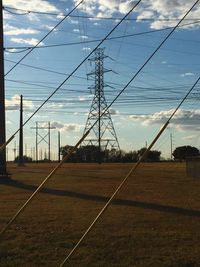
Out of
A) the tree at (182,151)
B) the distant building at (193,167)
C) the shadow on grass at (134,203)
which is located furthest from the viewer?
the tree at (182,151)

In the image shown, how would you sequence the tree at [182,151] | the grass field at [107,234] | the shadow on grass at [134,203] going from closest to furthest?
the grass field at [107,234] → the shadow on grass at [134,203] → the tree at [182,151]

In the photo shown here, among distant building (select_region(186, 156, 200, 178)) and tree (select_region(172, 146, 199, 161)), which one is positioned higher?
tree (select_region(172, 146, 199, 161))

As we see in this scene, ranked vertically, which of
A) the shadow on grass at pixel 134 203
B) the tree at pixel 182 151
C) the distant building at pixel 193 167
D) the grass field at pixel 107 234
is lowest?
the grass field at pixel 107 234

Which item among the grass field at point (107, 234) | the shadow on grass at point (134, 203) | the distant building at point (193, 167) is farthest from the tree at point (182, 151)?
the grass field at point (107, 234)

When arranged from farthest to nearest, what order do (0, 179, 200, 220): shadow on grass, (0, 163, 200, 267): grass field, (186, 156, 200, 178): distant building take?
(186, 156, 200, 178): distant building
(0, 179, 200, 220): shadow on grass
(0, 163, 200, 267): grass field

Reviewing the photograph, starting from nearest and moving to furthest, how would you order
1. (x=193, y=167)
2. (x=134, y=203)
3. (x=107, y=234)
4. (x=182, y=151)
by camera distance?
(x=107, y=234) < (x=134, y=203) < (x=193, y=167) < (x=182, y=151)

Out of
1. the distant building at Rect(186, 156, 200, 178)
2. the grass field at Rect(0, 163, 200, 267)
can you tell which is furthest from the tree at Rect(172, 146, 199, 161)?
the grass field at Rect(0, 163, 200, 267)

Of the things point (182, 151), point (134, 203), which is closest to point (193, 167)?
point (134, 203)

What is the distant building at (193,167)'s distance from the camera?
3351cm

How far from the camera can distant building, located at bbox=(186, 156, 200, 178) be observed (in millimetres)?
33509

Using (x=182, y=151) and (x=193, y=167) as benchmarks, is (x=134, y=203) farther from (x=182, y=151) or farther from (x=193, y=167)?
(x=182, y=151)

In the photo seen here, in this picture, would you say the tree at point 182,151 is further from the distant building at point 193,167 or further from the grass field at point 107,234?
the grass field at point 107,234

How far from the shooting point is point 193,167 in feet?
114

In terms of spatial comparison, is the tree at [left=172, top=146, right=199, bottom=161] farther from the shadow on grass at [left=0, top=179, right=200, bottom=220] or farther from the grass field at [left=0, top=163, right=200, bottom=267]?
the grass field at [left=0, top=163, right=200, bottom=267]
